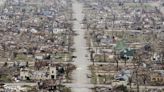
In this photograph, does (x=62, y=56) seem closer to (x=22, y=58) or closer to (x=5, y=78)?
(x=22, y=58)

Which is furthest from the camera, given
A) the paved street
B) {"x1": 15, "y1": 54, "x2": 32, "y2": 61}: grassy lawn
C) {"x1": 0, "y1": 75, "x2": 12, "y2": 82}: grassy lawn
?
{"x1": 15, "y1": 54, "x2": 32, "y2": 61}: grassy lawn

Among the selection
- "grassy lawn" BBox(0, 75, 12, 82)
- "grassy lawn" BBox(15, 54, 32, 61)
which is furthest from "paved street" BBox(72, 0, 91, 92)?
"grassy lawn" BBox(0, 75, 12, 82)

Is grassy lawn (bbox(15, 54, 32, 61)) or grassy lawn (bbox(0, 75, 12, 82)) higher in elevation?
grassy lawn (bbox(15, 54, 32, 61))

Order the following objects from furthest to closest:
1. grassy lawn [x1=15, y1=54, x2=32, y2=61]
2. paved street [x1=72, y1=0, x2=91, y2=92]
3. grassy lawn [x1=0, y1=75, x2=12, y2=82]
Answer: grassy lawn [x1=15, y1=54, x2=32, y2=61] → grassy lawn [x1=0, y1=75, x2=12, y2=82] → paved street [x1=72, y1=0, x2=91, y2=92]

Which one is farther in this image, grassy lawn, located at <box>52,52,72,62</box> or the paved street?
grassy lawn, located at <box>52,52,72,62</box>

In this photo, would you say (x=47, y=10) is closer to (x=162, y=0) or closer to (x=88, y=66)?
(x=162, y=0)

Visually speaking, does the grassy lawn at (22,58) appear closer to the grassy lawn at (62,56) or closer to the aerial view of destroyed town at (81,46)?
the aerial view of destroyed town at (81,46)

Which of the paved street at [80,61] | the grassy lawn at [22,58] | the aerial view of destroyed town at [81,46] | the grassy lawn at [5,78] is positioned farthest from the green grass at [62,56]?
the grassy lawn at [5,78]

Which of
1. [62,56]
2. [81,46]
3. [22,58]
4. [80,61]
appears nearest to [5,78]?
[22,58]

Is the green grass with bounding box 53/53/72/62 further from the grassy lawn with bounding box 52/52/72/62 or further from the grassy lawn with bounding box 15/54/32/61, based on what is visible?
the grassy lawn with bounding box 15/54/32/61
